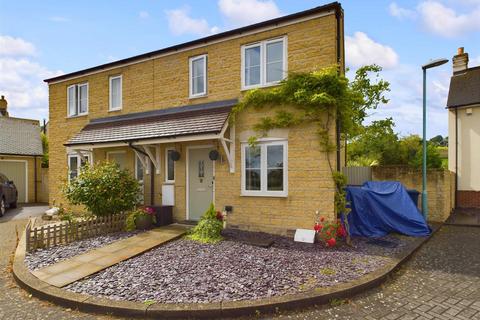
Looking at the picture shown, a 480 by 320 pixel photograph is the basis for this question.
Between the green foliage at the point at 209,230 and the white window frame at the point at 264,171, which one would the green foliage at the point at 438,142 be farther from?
the green foliage at the point at 209,230

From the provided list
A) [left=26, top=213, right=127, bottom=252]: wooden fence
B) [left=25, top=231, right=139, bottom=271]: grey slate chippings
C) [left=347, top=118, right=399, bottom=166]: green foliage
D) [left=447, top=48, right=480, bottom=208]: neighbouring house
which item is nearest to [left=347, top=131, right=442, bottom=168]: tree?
[left=347, top=118, right=399, bottom=166]: green foliage

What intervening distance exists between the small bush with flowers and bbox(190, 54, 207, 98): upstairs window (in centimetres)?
531

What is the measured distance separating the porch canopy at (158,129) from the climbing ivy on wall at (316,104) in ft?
2.93

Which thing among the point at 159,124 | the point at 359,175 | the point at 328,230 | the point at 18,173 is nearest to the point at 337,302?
the point at 328,230

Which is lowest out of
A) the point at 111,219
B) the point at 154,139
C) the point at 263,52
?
the point at 111,219

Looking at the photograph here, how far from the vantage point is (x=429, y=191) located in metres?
10.8

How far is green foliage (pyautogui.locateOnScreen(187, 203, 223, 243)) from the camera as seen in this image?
297 inches

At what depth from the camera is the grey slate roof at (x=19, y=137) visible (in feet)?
61.7

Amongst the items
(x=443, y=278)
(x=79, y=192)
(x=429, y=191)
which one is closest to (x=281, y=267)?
(x=443, y=278)

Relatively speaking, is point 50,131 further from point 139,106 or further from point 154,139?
point 154,139

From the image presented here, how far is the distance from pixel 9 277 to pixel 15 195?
41.0ft

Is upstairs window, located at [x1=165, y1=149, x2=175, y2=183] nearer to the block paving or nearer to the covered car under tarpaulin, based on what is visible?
the covered car under tarpaulin

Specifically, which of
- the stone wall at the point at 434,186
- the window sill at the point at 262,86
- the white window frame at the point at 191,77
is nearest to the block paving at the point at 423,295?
the stone wall at the point at 434,186

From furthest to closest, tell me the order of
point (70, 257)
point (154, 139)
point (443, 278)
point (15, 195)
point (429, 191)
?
point (15, 195) → point (429, 191) → point (154, 139) → point (70, 257) → point (443, 278)
